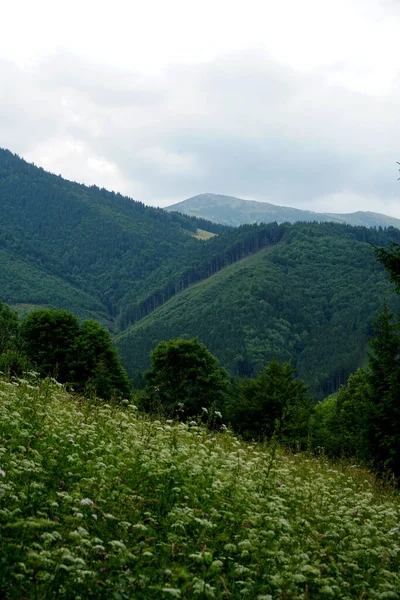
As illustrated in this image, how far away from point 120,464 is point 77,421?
2.72m

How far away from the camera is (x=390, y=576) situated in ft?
23.5

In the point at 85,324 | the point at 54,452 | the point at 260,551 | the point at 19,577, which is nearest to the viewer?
the point at 19,577

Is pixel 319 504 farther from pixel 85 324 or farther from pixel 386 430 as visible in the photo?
pixel 85 324

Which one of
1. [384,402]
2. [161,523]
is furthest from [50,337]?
[161,523]

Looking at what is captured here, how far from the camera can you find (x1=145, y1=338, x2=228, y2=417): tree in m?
48.2

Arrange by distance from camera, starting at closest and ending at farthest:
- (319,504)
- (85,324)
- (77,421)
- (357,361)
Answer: (319,504)
(77,421)
(85,324)
(357,361)

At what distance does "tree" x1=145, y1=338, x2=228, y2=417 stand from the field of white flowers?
36.7 m

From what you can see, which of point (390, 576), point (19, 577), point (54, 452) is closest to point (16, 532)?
point (19, 577)

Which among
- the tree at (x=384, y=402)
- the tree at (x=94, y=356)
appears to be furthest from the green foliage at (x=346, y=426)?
the tree at (x=94, y=356)

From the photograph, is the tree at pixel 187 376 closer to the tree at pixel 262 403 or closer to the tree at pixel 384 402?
the tree at pixel 262 403

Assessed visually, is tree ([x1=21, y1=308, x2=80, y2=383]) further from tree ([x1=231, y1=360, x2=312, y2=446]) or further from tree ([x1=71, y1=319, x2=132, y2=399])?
tree ([x1=231, y1=360, x2=312, y2=446])

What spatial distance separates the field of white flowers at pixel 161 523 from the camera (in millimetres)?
5641

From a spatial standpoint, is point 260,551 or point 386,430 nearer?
point 260,551

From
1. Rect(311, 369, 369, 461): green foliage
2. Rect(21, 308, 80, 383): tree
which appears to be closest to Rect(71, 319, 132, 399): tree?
Rect(21, 308, 80, 383): tree
